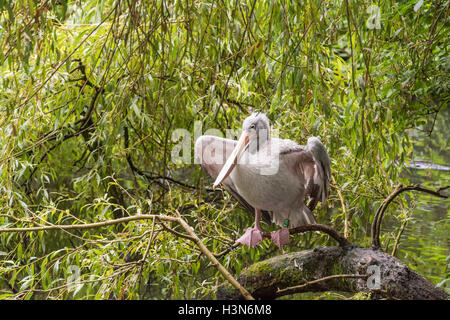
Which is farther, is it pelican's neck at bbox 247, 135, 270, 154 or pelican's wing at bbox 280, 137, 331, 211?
pelican's neck at bbox 247, 135, 270, 154

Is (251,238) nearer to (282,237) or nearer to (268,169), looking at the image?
(282,237)

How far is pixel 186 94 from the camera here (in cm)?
177

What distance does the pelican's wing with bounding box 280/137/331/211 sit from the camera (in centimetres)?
148

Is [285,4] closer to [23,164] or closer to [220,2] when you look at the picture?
[220,2]

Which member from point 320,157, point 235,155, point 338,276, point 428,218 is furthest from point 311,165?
point 428,218

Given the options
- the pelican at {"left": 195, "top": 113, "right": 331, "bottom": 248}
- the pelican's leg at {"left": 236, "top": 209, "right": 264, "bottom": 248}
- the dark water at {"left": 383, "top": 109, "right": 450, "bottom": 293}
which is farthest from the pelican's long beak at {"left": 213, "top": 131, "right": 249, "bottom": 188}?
the dark water at {"left": 383, "top": 109, "right": 450, "bottom": 293}

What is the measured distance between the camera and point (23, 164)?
1889 millimetres

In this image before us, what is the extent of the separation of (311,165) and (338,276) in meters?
0.48

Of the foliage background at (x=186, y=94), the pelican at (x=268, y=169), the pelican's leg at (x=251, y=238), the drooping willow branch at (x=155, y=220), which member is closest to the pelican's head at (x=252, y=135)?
the pelican at (x=268, y=169)

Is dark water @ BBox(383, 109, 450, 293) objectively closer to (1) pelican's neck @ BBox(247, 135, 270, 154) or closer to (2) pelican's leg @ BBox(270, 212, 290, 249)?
(2) pelican's leg @ BBox(270, 212, 290, 249)

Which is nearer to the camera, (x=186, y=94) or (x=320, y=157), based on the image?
(x=320, y=157)

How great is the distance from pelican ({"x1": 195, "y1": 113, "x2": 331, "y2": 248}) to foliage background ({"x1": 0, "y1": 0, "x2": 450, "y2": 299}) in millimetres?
129
